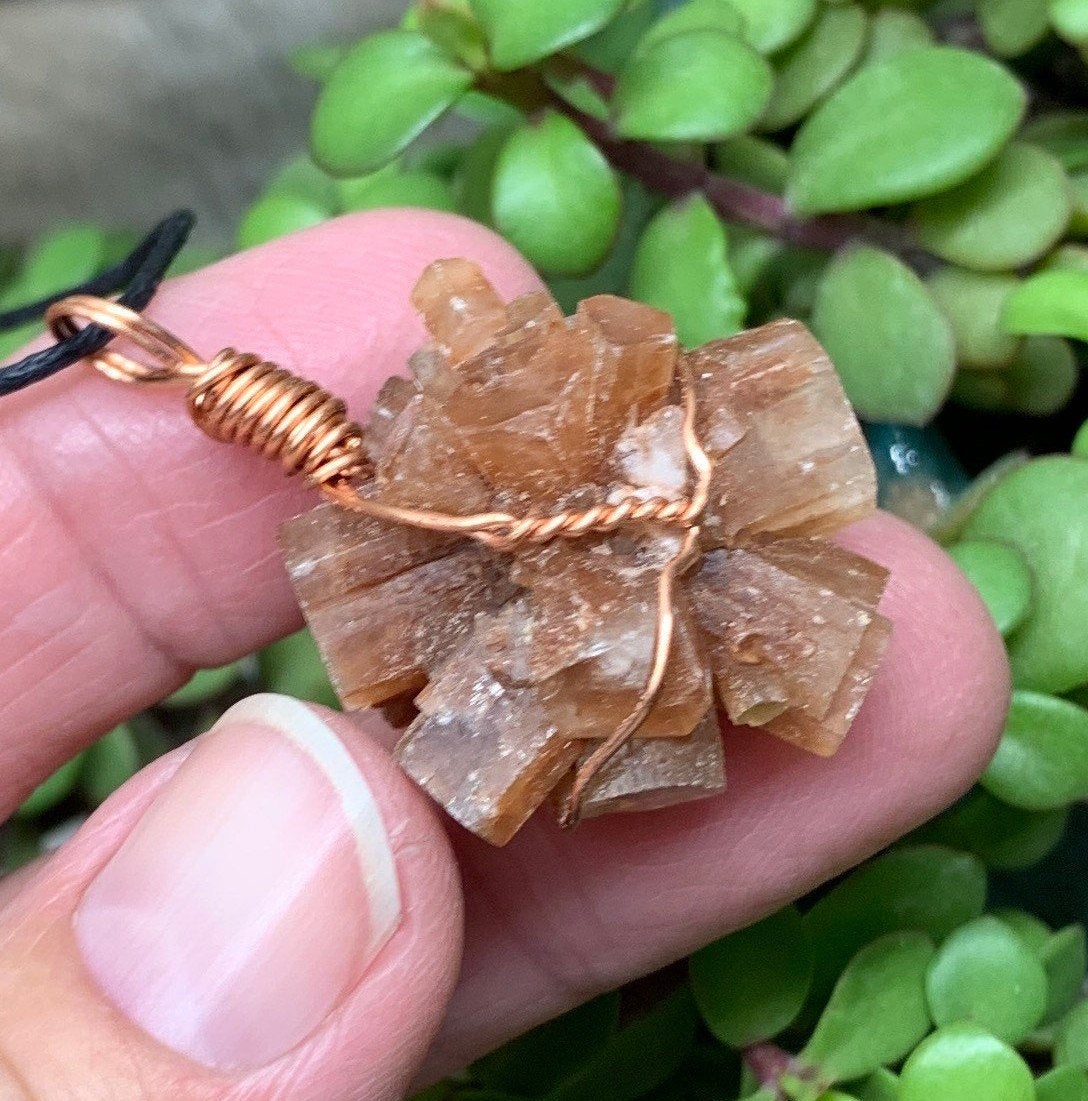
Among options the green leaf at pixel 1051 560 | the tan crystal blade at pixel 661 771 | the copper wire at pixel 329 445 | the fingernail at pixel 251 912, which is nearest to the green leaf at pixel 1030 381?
the green leaf at pixel 1051 560

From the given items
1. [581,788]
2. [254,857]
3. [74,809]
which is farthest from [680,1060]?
[74,809]

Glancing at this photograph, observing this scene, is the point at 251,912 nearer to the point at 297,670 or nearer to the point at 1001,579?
the point at 297,670

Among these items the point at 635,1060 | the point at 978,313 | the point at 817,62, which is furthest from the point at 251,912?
the point at 817,62

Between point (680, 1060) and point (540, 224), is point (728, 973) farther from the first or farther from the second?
point (540, 224)

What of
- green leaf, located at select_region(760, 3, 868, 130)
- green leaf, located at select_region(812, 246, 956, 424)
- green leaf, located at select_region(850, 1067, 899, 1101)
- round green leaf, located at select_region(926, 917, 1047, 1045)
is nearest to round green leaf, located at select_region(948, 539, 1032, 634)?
green leaf, located at select_region(812, 246, 956, 424)

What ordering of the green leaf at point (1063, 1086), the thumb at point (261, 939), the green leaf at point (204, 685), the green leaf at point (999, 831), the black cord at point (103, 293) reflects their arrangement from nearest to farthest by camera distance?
the thumb at point (261, 939), the green leaf at point (1063, 1086), the black cord at point (103, 293), the green leaf at point (999, 831), the green leaf at point (204, 685)

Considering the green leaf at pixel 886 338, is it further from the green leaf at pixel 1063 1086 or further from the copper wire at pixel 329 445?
the green leaf at pixel 1063 1086

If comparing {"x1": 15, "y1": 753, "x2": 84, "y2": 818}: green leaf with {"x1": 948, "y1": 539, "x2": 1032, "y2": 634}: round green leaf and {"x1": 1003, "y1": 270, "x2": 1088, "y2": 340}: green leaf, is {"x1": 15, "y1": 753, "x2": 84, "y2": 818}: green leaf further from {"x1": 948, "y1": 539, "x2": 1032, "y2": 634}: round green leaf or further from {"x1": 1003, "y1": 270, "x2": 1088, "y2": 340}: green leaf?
{"x1": 1003, "y1": 270, "x2": 1088, "y2": 340}: green leaf

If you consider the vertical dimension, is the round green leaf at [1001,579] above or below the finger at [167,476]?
below
